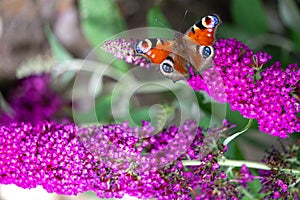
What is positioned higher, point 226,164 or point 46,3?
point 46,3

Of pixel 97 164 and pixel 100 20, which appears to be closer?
pixel 97 164

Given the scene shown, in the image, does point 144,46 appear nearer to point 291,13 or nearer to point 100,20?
point 100,20

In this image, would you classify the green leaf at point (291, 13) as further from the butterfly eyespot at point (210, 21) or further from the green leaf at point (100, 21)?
the butterfly eyespot at point (210, 21)

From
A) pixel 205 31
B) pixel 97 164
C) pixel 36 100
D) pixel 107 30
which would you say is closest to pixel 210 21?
pixel 205 31

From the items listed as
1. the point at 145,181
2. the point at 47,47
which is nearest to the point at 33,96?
the point at 47,47

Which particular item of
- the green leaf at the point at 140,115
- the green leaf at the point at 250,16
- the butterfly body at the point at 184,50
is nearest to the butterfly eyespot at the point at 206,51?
the butterfly body at the point at 184,50

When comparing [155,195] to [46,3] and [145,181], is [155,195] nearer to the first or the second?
[145,181]

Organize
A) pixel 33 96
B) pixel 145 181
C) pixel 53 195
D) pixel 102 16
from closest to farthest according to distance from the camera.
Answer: pixel 145 181 < pixel 102 16 < pixel 33 96 < pixel 53 195
